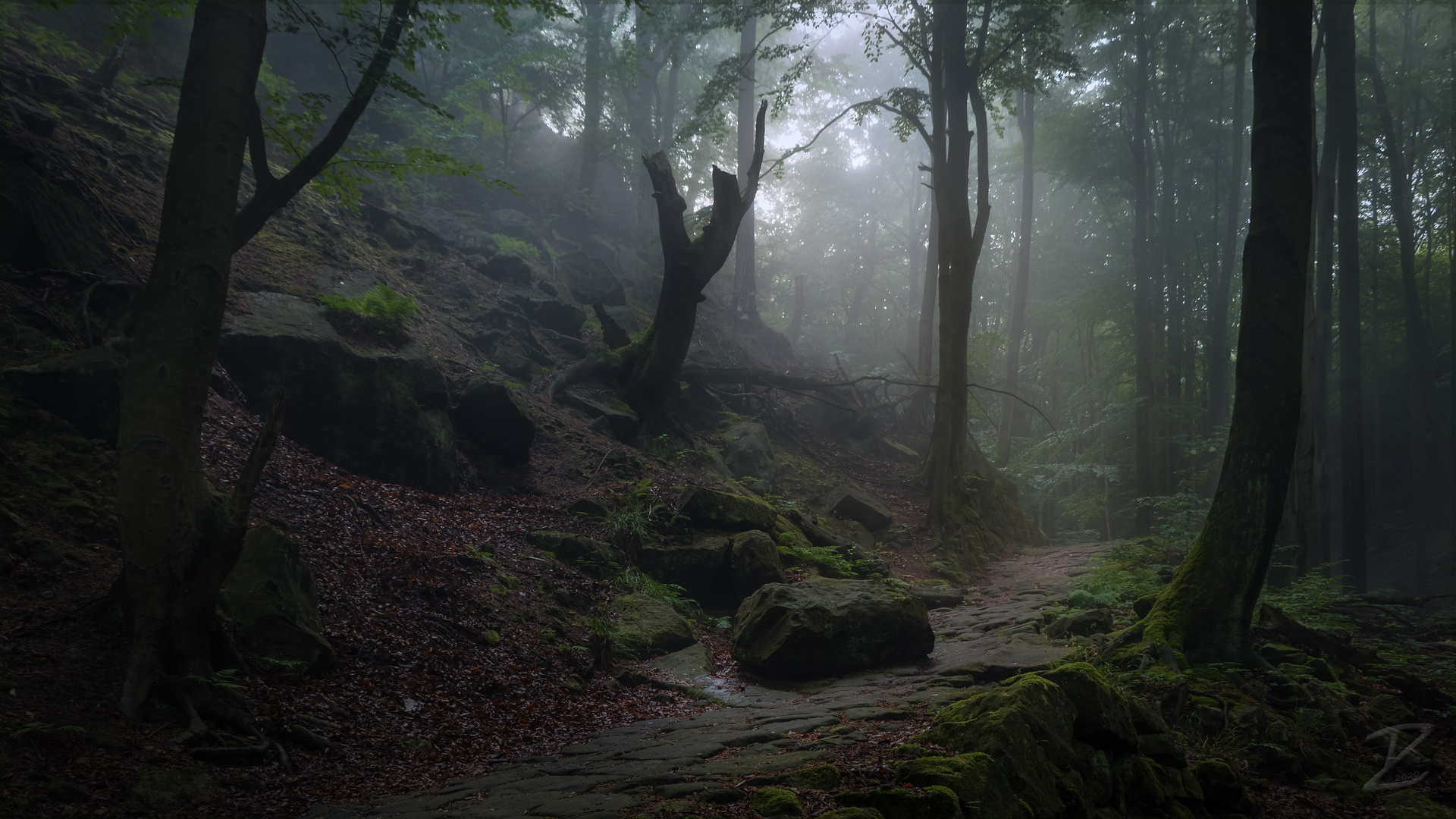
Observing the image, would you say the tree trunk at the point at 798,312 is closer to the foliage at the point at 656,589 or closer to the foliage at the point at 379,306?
the foliage at the point at 379,306

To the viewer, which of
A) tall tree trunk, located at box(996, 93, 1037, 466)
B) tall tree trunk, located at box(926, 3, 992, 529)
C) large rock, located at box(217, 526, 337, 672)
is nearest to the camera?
large rock, located at box(217, 526, 337, 672)

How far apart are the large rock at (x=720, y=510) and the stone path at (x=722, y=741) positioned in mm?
2533

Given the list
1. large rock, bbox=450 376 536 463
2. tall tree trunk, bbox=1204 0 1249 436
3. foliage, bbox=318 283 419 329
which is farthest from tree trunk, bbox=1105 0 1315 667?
tall tree trunk, bbox=1204 0 1249 436

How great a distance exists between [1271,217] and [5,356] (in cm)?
1152

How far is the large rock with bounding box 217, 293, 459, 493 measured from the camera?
28.2 ft

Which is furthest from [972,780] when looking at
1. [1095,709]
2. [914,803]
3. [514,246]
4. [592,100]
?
[592,100]

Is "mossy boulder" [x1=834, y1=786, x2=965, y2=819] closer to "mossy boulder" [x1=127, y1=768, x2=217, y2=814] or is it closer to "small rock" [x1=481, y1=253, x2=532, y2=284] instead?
"mossy boulder" [x1=127, y1=768, x2=217, y2=814]

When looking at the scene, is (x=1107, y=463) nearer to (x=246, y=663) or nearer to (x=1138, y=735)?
(x=1138, y=735)

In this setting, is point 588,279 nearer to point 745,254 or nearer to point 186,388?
point 745,254

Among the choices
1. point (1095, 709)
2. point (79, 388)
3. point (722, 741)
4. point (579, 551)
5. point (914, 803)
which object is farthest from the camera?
point (579, 551)

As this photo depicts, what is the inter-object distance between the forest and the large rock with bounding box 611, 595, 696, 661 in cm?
5

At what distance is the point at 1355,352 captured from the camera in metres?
13.6

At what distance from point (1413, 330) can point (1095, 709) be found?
2252cm

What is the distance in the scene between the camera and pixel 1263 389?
6059 millimetres
